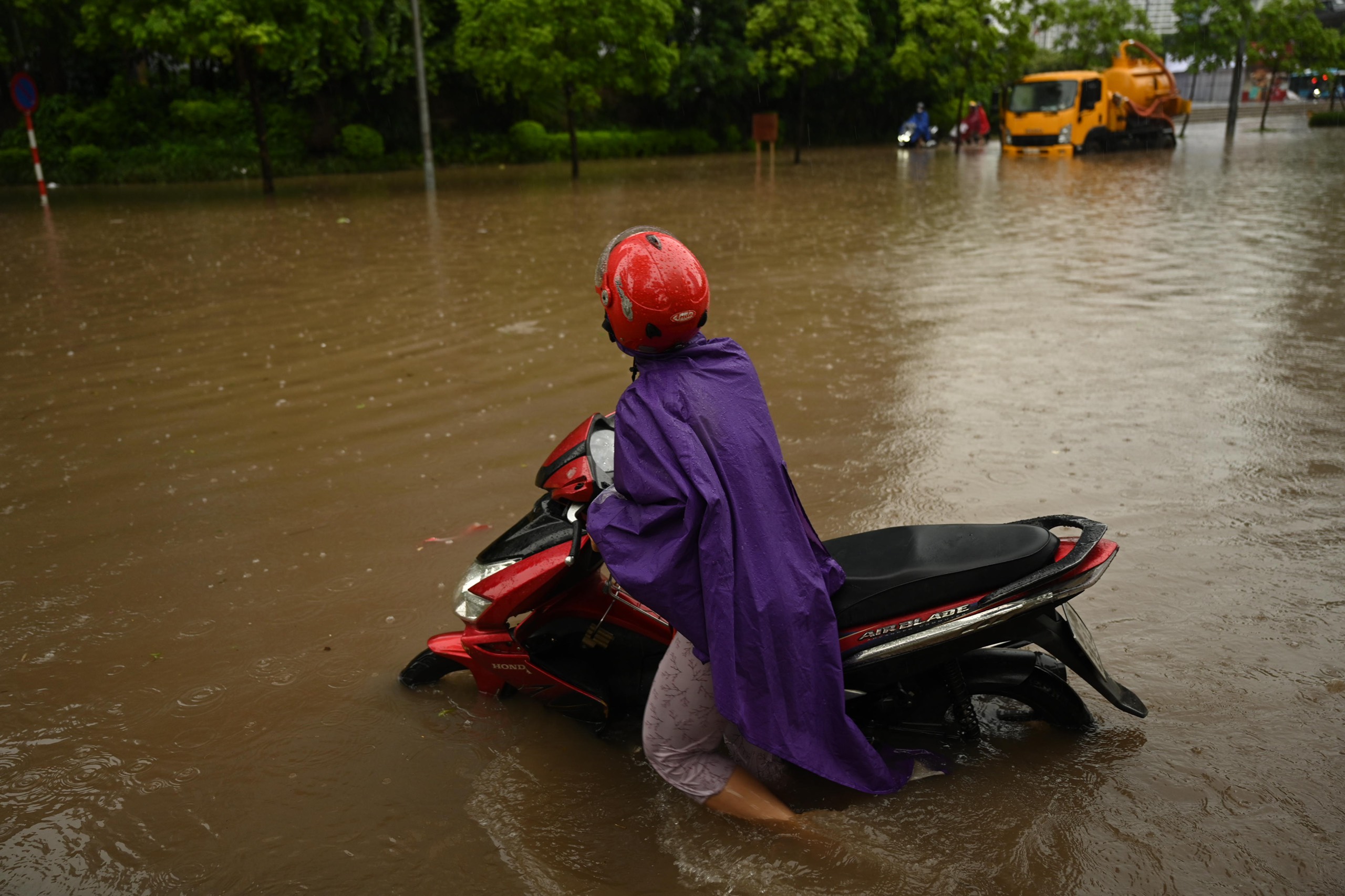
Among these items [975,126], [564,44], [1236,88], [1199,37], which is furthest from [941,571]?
[975,126]

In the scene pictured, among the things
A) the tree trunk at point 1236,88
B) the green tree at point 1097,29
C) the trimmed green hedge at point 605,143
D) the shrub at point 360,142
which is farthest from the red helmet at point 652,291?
the green tree at point 1097,29

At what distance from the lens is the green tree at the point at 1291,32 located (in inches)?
1324

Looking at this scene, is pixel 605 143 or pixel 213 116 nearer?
pixel 213 116

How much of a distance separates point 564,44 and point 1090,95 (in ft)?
51.5

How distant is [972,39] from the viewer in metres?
35.1

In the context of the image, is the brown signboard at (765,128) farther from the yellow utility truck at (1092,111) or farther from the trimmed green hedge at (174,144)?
the trimmed green hedge at (174,144)

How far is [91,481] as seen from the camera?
196 inches

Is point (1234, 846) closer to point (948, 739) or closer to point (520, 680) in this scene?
point (948, 739)

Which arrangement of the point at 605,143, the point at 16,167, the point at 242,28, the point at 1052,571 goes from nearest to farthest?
1. the point at 1052,571
2. the point at 242,28
3. the point at 16,167
4. the point at 605,143

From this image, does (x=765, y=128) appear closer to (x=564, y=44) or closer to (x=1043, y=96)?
(x=564, y=44)

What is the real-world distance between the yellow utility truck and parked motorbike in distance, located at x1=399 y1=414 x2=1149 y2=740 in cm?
3025

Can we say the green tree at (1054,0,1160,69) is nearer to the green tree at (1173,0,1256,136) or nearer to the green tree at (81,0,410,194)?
the green tree at (1173,0,1256,136)

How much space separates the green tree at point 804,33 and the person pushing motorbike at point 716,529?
2857 cm

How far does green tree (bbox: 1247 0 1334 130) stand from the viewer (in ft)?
110
